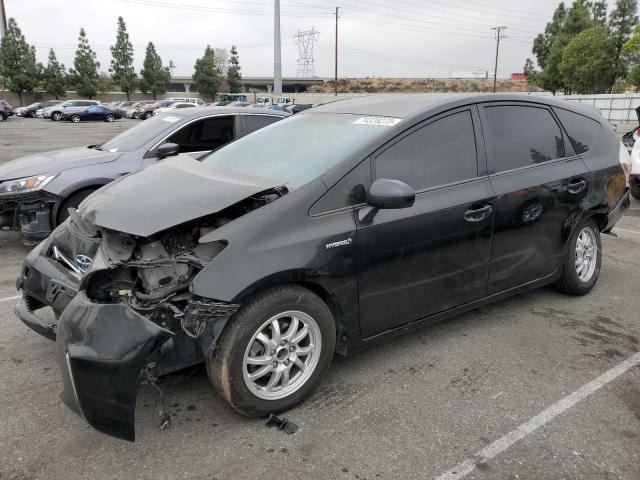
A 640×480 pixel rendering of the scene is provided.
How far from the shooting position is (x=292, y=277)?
2744 millimetres

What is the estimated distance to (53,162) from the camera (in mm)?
5898

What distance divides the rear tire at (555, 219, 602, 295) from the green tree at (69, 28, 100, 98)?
233ft

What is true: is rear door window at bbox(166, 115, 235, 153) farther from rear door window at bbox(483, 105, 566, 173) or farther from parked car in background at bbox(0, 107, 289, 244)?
rear door window at bbox(483, 105, 566, 173)

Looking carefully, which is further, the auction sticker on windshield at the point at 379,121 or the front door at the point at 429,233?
the auction sticker on windshield at the point at 379,121

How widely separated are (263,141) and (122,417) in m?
2.22

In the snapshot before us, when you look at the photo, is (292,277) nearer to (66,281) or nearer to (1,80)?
(66,281)

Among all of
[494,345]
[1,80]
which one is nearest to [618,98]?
[494,345]

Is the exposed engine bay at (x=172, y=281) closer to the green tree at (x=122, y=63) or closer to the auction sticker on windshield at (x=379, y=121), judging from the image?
the auction sticker on windshield at (x=379, y=121)

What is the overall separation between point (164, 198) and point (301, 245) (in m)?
0.83

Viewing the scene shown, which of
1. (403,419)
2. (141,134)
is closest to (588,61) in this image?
(141,134)

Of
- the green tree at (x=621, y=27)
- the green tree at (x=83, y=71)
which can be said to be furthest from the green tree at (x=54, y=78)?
the green tree at (x=621, y=27)

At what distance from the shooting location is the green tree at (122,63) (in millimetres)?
68812

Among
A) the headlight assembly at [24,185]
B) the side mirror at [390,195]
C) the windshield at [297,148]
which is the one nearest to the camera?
the side mirror at [390,195]

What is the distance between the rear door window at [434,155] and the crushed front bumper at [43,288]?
1.92m
